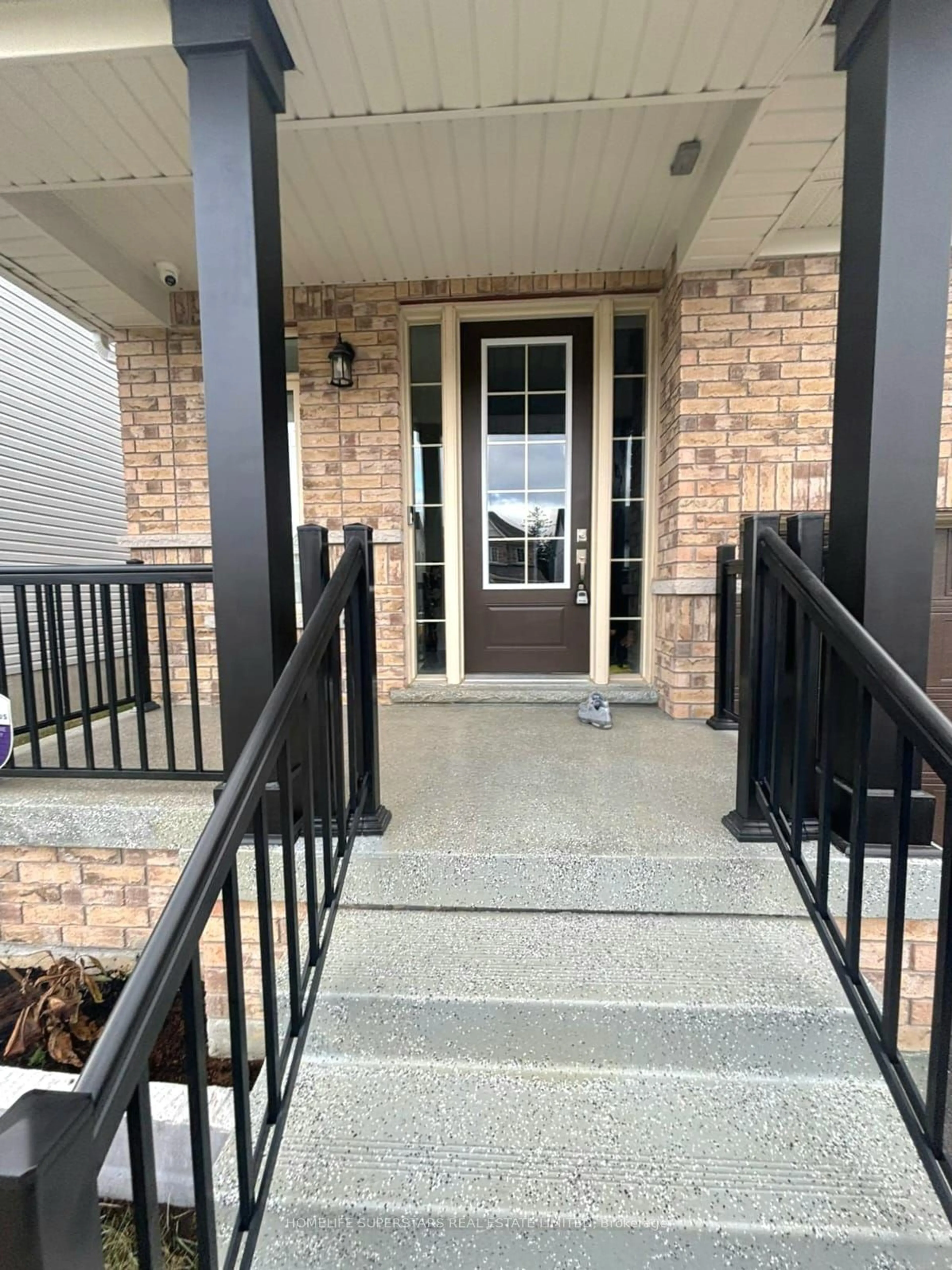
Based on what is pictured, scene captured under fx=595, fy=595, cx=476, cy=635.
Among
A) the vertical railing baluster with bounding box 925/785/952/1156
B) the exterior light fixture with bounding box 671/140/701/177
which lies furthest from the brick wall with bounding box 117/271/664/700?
the vertical railing baluster with bounding box 925/785/952/1156

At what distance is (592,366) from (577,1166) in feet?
11.6

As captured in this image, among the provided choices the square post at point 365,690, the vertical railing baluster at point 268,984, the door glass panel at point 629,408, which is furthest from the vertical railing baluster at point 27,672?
the door glass panel at point 629,408

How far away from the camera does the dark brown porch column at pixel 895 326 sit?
1.49 metres

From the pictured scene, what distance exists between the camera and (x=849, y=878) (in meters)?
1.31

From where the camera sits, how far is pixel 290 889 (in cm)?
125

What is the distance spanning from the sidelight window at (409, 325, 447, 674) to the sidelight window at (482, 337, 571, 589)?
277mm

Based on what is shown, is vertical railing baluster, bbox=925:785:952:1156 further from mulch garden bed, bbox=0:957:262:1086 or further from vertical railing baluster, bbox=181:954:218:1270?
mulch garden bed, bbox=0:957:262:1086

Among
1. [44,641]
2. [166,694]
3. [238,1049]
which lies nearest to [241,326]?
[166,694]

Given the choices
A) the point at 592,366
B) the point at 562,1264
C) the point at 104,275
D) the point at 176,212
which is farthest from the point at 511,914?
the point at 104,275

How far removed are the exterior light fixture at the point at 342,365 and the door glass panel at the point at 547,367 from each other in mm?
1048

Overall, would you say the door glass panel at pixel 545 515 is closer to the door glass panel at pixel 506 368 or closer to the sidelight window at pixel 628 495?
the sidelight window at pixel 628 495

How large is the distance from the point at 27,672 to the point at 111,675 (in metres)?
0.29

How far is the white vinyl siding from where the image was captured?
5.23m

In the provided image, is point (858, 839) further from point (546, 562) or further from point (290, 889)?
point (546, 562)
